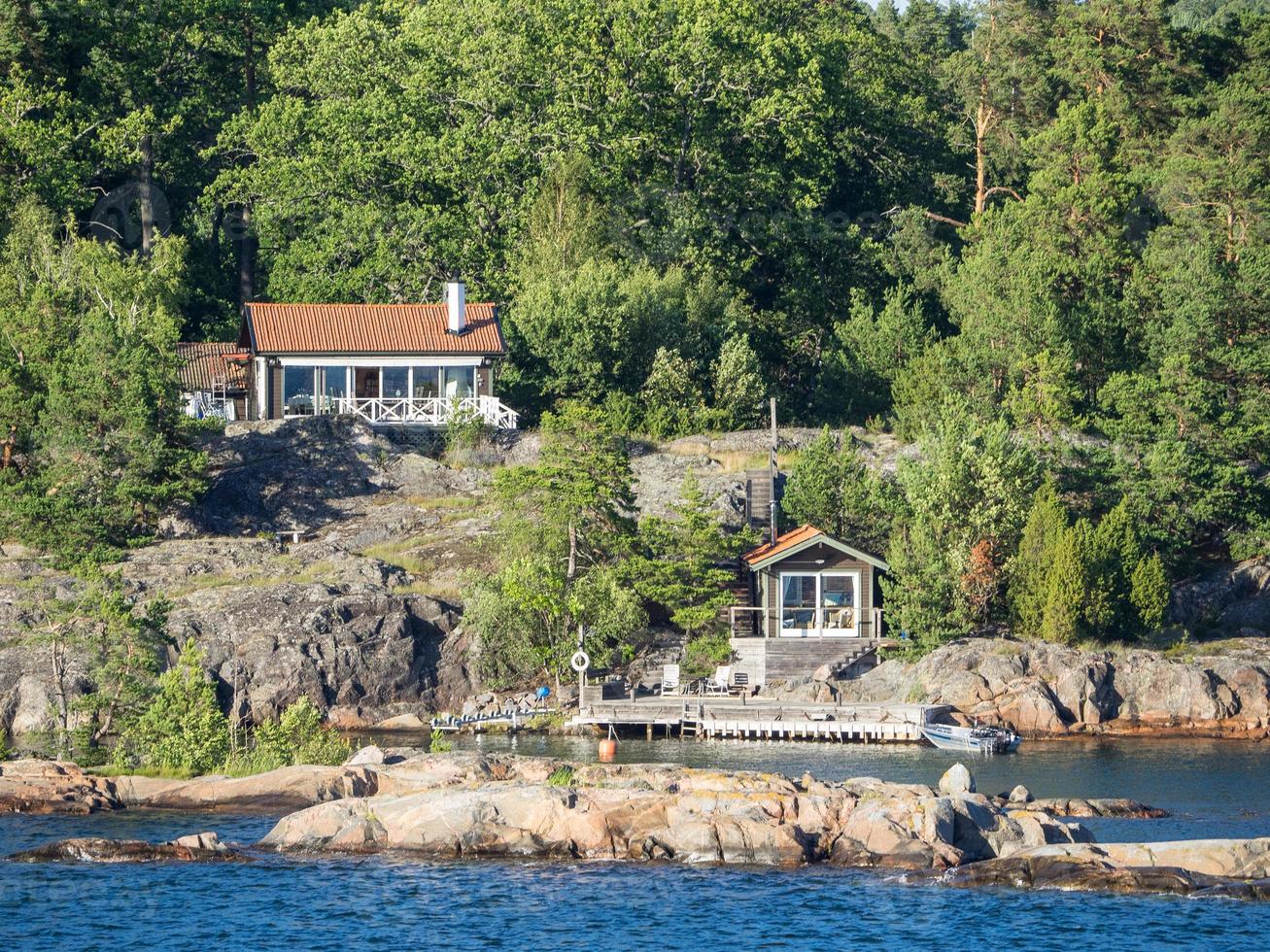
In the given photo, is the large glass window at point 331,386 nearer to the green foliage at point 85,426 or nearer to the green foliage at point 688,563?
the green foliage at point 85,426

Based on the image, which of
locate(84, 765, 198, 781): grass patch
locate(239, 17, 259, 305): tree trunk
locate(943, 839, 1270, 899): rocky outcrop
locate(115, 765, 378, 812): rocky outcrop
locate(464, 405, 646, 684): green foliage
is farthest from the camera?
locate(239, 17, 259, 305): tree trunk

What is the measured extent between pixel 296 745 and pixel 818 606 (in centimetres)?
1766

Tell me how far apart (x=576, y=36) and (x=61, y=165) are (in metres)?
21.7

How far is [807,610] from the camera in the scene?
55938 mm

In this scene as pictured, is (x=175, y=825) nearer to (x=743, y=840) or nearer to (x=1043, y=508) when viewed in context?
(x=743, y=840)

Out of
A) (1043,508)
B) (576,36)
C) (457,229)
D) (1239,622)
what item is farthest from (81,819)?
(576,36)

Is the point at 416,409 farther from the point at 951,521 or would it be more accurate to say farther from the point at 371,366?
the point at 951,521

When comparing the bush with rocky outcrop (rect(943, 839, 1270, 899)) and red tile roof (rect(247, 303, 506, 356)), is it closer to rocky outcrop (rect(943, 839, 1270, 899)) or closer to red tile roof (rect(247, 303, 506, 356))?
rocky outcrop (rect(943, 839, 1270, 899))

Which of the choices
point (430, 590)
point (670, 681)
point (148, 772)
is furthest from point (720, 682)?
point (148, 772)

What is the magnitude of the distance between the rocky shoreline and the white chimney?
30.3 m

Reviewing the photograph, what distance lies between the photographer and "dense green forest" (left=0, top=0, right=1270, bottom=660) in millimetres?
59344

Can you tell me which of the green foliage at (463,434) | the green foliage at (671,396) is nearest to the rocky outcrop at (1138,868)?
the green foliage at (463,434)

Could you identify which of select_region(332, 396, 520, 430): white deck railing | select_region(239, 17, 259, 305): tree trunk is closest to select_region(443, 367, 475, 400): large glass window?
select_region(332, 396, 520, 430): white deck railing

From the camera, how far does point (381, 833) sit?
37469 millimetres
